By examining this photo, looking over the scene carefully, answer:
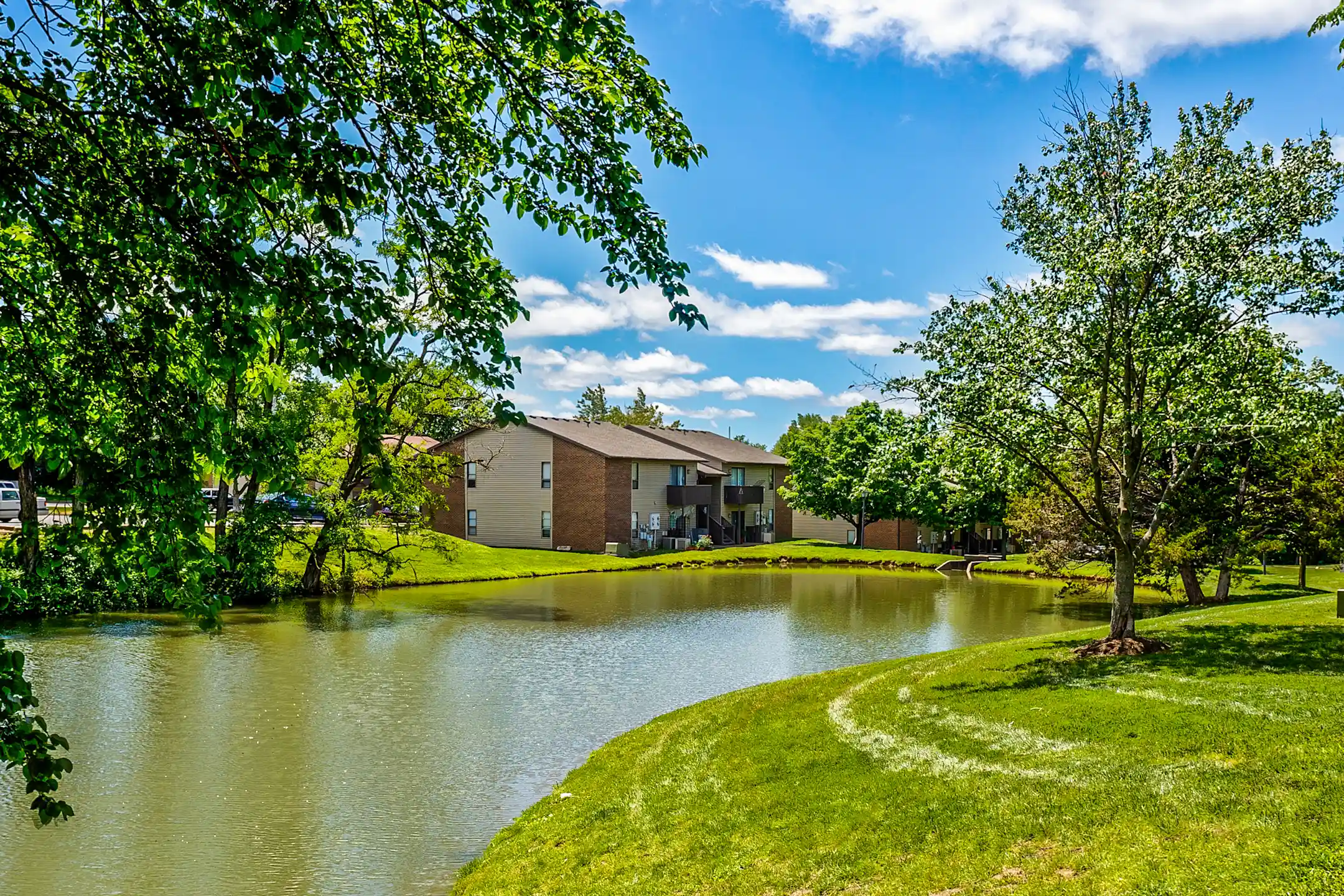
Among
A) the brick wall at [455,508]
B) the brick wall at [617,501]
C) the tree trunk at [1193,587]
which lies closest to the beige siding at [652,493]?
the brick wall at [617,501]

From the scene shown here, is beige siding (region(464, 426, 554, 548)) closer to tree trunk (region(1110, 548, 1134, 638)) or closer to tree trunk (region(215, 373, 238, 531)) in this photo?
tree trunk (region(215, 373, 238, 531))

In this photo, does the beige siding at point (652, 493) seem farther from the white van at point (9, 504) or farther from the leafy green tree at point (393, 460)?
the white van at point (9, 504)

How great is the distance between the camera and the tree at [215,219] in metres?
4.90

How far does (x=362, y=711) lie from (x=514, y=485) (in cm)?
3986

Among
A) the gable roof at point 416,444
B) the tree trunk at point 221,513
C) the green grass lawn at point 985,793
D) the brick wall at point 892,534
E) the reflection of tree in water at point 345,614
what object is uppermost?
the gable roof at point 416,444

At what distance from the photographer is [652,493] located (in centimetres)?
5734

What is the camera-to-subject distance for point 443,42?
271 inches

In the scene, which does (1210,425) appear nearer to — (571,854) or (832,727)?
(832,727)

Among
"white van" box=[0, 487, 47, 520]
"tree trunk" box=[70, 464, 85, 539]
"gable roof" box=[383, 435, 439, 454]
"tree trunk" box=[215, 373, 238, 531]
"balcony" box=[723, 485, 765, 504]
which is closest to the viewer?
"tree trunk" box=[70, 464, 85, 539]

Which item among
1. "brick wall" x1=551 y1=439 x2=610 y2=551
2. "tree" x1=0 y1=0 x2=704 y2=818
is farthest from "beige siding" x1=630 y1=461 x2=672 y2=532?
"tree" x1=0 y1=0 x2=704 y2=818

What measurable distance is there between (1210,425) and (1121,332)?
1947 millimetres

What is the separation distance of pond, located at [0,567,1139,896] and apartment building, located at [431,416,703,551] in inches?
784

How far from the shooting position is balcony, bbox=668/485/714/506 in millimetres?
58156

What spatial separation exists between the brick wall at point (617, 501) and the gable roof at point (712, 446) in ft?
A: 36.3
